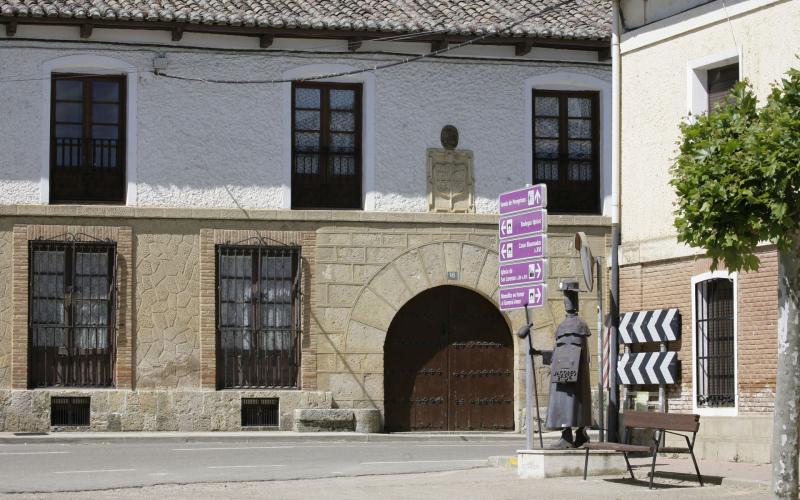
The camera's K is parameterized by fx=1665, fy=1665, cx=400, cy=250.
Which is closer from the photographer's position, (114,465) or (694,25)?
(114,465)

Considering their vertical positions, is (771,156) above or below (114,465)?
above

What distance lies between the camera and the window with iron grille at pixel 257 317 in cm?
2645

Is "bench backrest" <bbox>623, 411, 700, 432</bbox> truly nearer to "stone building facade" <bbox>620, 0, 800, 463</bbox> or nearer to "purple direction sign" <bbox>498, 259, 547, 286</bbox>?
"purple direction sign" <bbox>498, 259, 547, 286</bbox>

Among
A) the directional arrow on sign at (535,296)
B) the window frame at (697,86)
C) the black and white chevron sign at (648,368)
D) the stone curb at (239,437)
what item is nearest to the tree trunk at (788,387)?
the directional arrow on sign at (535,296)

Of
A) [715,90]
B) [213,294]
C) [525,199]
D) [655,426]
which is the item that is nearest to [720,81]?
[715,90]

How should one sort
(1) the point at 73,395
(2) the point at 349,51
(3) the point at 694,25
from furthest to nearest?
(2) the point at 349,51
(1) the point at 73,395
(3) the point at 694,25

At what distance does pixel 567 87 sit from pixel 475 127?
→ 181 cm

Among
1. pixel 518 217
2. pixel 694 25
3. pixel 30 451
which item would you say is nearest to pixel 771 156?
pixel 518 217

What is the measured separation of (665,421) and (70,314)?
41.2 feet

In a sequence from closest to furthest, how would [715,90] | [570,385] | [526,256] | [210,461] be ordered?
[570,385] → [526,256] → [210,461] → [715,90]

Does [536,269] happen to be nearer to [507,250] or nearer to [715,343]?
[507,250]

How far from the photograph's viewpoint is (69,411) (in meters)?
25.6

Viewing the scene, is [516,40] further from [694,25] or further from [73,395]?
[73,395]

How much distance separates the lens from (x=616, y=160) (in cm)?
2267
